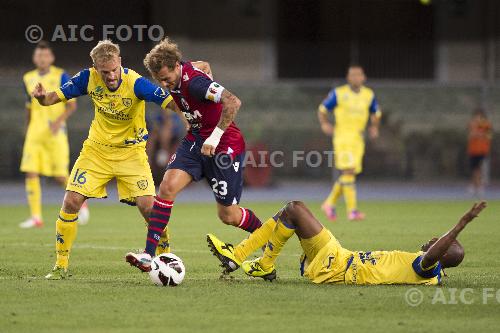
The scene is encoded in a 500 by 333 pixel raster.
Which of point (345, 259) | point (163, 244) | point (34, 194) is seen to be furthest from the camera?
point (34, 194)

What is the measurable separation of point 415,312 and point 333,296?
928mm

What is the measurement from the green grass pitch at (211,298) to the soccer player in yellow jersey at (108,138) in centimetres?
69

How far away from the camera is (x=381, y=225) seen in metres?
17.3

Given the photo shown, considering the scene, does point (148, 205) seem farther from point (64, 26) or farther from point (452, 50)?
point (452, 50)

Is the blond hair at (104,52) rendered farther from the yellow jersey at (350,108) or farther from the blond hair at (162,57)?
the yellow jersey at (350,108)

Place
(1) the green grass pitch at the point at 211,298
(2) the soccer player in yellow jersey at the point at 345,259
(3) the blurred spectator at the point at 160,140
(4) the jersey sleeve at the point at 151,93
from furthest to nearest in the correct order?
(3) the blurred spectator at the point at 160,140 → (4) the jersey sleeve at the point at 151,93 → (2) the soccer player in yellow jersey at the point at 345,259 → (1) the green grass pitch at the point at 211,298

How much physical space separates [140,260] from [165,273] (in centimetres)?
25

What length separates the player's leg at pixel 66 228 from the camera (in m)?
10.4

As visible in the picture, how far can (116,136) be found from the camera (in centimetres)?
1084

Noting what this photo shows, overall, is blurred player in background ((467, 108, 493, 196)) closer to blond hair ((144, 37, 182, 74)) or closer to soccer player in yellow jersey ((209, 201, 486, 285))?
soccer player in yellow jersey ((209, 201, 486, 285))

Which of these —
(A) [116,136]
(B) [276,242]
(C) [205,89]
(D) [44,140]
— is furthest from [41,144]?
(B) [276,242]

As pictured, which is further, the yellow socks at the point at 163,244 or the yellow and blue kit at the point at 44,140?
the yellow and blue kit at the point at 44,140

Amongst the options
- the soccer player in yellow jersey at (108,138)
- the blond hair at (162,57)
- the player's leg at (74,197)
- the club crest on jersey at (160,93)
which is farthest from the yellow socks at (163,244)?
the blond hair at (162,57)

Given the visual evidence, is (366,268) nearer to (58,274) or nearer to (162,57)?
(162,57)
